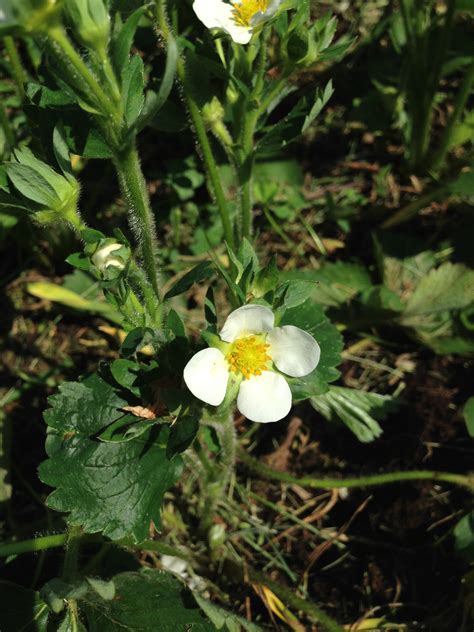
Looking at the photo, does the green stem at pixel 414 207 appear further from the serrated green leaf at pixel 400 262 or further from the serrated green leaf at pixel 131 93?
the serrated green leaf at pixel 131 93

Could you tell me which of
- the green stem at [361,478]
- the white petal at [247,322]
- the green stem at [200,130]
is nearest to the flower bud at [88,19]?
the green stem at [200,130]

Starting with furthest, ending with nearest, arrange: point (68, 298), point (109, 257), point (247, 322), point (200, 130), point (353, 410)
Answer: point (68, 298) → point (353, 410) → point (200, 130) → point (247, 322) → point (109, 257)

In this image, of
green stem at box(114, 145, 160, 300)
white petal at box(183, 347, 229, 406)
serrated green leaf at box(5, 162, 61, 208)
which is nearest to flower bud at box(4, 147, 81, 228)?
serrated green leaf at box(5, 162, 61, 208)

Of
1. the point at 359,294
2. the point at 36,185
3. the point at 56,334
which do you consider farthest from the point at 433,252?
the point at 36,185

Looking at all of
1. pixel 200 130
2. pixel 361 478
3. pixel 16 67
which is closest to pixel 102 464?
pixel 361 478

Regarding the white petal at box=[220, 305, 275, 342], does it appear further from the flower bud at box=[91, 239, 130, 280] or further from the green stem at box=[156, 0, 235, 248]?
the green stem at box=[156, 0, 235, 248]

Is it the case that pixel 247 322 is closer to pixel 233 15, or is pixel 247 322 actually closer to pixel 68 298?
pixel 233 15
